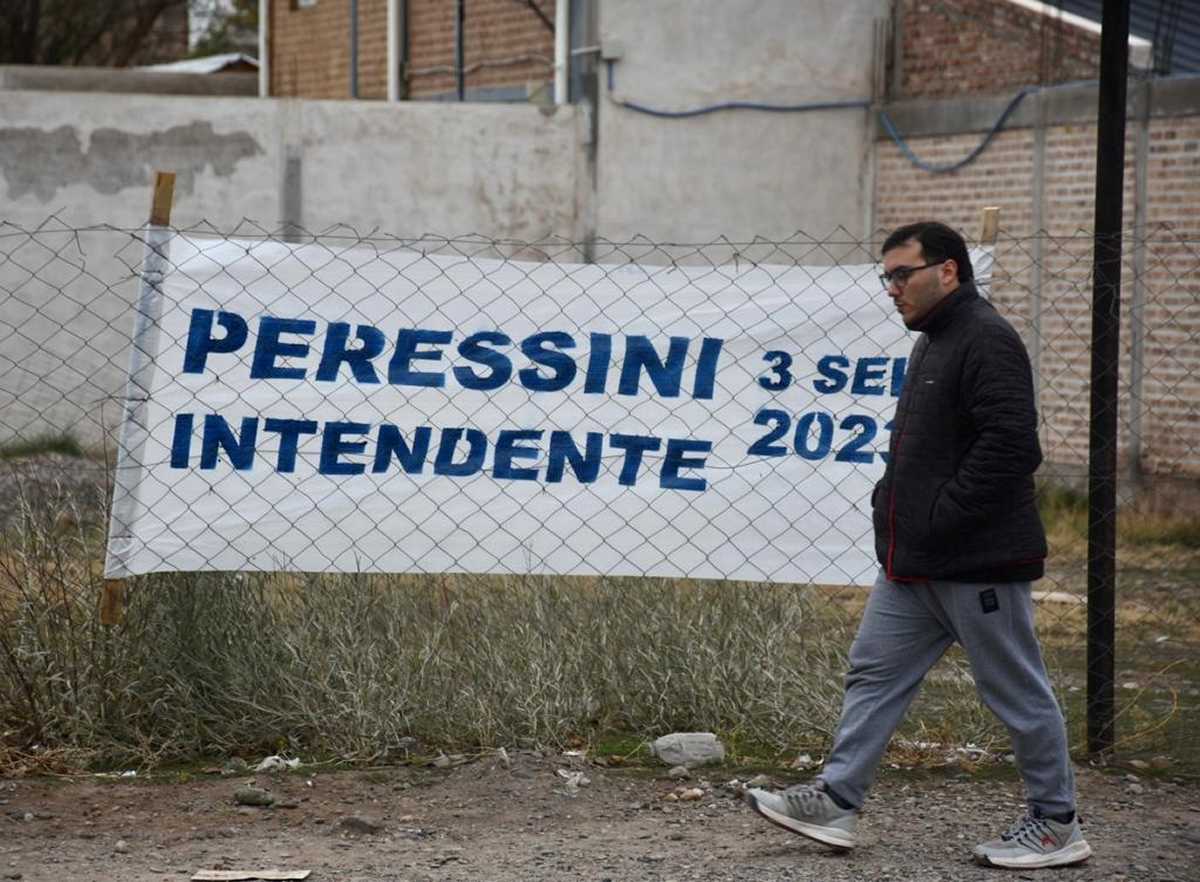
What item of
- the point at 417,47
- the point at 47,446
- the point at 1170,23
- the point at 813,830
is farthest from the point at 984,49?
the point at 813,830

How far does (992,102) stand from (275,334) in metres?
9.88

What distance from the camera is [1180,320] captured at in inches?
494

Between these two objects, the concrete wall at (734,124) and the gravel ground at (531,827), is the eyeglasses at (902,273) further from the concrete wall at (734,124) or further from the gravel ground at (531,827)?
the concrete wall at (734,124)

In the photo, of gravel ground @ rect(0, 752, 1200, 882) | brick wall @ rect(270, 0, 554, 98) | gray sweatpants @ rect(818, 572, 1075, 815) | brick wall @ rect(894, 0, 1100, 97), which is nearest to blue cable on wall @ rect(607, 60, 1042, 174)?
brick wall @ rect(894, 0, 1100, 97)

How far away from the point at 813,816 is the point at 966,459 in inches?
43.5

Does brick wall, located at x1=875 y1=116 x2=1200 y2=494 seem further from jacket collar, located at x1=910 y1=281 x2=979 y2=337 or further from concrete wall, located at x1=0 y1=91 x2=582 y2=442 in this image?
jacket collar, located at x1=910 y1=281 x2=979 y2=337

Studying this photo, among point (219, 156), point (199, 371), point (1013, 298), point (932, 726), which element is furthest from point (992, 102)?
point (199, 371)

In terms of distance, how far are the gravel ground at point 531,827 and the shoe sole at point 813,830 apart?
2.4 inches

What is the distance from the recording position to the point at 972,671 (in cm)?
502

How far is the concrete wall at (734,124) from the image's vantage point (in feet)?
51.1

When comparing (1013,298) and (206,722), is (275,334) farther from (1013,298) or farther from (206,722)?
(1013,298)

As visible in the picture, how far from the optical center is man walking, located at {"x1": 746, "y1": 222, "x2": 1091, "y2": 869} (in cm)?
487

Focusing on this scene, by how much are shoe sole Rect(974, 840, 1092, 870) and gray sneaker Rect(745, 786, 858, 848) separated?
39 centimetres

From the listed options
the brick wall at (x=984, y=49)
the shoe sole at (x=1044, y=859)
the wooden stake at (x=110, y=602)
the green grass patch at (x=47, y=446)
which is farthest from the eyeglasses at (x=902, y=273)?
the brick wall at (x=984, y=49)
